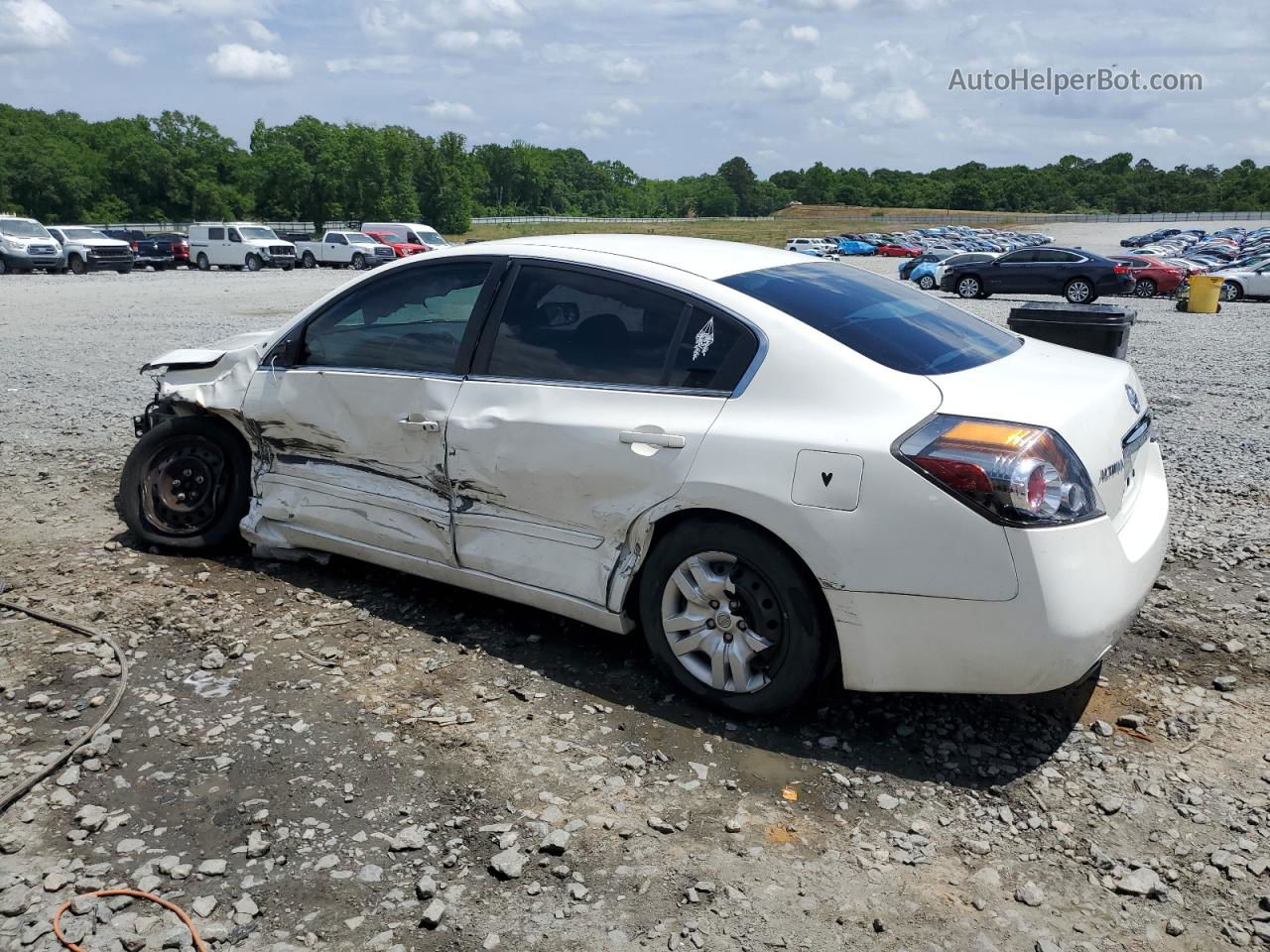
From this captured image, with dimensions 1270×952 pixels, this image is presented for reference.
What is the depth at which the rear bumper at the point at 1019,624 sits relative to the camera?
3.12 m

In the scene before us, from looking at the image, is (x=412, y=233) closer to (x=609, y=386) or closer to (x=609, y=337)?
(x=609, y=337)

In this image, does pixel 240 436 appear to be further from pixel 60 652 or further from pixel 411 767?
pixel 411 767

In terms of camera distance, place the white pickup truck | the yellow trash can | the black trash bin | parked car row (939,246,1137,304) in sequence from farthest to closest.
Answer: the white pickup truck → parked car row (939,246,1137,304) → the yellow trash can → the black trash bin

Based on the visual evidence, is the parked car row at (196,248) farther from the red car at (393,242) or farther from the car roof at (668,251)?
the car roof at (668,251)

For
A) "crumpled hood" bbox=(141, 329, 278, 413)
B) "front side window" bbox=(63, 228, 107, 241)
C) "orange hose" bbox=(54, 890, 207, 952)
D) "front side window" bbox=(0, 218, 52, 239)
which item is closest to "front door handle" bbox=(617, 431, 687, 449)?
"orange hose" bbox=(54, 890, 207, 952)

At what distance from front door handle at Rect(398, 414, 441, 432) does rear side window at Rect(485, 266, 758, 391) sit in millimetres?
332

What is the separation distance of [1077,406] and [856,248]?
204 feet

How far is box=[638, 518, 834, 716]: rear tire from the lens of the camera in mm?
3459

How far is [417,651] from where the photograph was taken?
4.31 metres

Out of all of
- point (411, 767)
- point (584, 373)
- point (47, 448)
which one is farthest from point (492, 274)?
point (47, 448)

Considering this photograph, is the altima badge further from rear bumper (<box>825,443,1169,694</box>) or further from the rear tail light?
the rear tail light

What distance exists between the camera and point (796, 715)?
3736 millimetres

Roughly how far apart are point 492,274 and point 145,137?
84.7 m

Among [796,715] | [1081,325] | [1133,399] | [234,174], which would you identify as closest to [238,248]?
[1081,325]
